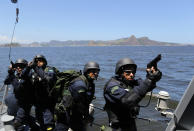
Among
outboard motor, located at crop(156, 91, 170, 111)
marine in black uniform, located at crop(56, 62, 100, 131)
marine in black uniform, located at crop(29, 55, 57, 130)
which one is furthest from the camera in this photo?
marine in black uniform, located at crop(29, 55, 57, 130)

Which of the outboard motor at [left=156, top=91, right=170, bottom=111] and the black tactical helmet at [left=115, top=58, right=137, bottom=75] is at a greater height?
the black tactical helmet at [left=115, top=58, right=137, bottom=75]

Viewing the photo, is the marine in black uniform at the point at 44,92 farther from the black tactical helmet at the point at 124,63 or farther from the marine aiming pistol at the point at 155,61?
the marine aiming pistol at the point at 155,61

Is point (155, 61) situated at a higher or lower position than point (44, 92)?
higher

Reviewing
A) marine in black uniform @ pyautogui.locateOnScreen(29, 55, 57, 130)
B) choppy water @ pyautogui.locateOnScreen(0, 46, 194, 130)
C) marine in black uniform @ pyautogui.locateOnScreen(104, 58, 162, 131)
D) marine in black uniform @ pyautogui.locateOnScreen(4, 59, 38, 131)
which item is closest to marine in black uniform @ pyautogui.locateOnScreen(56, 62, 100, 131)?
marine in black uniform @ pyautogui.locateOnScreen(104, 58, 162, 131)

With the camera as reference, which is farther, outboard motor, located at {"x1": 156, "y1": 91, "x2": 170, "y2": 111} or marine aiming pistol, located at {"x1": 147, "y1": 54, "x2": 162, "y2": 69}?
outboard motor, located at {"x1": 156, "y1": 91, "x2": 170, "y2": 111}

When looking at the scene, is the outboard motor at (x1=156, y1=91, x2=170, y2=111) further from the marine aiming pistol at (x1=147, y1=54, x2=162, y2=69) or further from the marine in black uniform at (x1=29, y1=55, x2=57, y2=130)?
the marine in black uniform at (x1=29, y1=55, x2=57, y2=130)

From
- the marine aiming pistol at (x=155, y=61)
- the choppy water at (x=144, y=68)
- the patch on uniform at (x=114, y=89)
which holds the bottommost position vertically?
the choppy water at (x=144, y=68)

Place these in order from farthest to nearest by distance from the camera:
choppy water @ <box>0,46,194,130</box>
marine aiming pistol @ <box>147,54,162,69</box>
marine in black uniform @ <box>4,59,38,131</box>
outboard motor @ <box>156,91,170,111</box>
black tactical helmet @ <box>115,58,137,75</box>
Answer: choppy water @ <box>0,46,194,130</box>
marine in black uniform @ <box>4,59,38,131</box>
outboard motor @ <box>156,91,170,111</box>
black tactical helmet @ <box>115,58,137,75</box>
marine aiming pistol @ <box>147,54,162,69</box>

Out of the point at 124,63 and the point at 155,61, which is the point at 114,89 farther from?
the point at 155,61

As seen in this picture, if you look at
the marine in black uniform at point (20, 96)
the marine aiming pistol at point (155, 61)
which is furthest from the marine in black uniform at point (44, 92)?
the marine aiming pistol at point (155, 61)

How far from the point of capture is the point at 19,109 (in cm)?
558

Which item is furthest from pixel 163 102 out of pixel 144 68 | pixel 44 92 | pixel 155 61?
pixel 144 68

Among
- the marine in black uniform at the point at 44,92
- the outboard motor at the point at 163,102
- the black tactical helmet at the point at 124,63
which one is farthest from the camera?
the marine in black uniform at the point at 44,92

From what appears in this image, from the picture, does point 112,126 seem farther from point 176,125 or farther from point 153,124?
point 153,124
